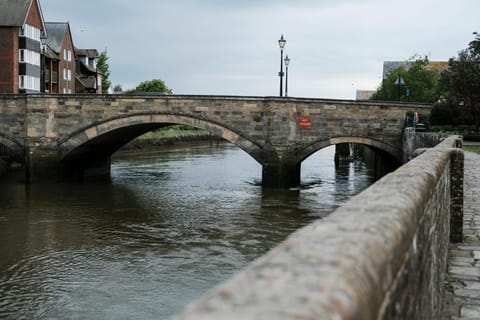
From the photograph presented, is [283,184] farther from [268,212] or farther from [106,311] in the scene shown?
[106,311]

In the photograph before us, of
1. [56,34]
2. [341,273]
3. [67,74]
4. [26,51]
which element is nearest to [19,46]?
[26,51]

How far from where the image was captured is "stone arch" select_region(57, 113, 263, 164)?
27166mm

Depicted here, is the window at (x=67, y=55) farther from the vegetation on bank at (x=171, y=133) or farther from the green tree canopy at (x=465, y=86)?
the green tree canopy at (x=465, y=86)

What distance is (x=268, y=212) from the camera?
808 inches

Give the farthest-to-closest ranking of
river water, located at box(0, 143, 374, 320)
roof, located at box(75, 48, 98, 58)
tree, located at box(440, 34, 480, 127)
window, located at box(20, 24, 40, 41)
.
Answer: roof, located at box(75, 48, 98, 58) < window, located at box(20, 24, 40, 41) < tree, located at box(440, 34, 480, 127) < river water, located at box(0, 143, 374, 320)

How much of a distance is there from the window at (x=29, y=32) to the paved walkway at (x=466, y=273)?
131 ft

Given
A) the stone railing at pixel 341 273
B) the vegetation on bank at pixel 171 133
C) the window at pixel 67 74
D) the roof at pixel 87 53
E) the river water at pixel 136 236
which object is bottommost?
the river water at pixel 136 236

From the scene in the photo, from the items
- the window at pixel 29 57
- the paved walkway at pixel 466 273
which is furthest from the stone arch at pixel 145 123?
the window at pixel 29 57

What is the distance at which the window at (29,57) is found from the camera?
4412cm

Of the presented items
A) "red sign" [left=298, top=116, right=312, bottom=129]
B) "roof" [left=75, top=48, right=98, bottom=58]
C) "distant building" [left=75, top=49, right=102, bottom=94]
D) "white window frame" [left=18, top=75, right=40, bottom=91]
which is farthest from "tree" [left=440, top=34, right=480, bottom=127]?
"roof" [left=75, top=48, right=98, bottom=58]

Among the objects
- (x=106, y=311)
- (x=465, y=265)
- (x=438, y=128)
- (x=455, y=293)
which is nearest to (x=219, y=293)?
(x=455, y=293)

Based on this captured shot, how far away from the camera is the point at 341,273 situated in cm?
159

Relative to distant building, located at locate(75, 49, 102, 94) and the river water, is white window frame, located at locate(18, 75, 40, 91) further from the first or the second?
the river water

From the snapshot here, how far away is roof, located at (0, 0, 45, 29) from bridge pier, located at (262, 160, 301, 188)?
25.0 meters
